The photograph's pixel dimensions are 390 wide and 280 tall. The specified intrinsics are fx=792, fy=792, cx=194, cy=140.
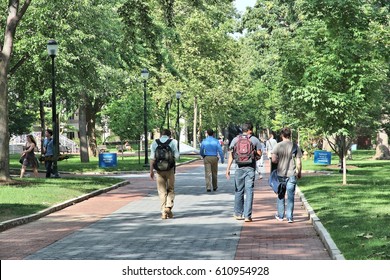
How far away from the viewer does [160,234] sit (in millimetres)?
13602

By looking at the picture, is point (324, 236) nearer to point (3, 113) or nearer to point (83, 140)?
point (3, 113)

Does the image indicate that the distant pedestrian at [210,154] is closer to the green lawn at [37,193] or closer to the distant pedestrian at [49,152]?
the green lawn at [37,193]

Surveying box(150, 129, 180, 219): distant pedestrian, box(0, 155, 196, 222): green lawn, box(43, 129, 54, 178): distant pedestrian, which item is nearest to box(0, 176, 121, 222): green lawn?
box(0, 155, 196, 222): green lawn

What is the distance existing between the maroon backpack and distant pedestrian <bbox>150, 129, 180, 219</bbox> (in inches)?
53.4

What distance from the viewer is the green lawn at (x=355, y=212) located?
11029 millimetres

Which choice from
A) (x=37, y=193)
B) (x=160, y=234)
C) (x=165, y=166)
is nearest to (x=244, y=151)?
(x=165, y=166)

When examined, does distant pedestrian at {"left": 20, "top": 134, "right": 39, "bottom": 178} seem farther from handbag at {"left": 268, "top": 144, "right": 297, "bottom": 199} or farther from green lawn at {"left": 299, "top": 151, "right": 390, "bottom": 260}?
handbag at {"left": 268, "top": 144, "right": 297, "bottom": 199}

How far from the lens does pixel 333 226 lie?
45.2ft

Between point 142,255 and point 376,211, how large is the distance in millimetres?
6981

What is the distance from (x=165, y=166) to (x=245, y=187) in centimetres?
172

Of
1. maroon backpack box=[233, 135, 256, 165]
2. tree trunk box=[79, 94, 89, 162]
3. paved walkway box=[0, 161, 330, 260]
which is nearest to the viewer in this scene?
paved walkway box=[0, 161, 330, 260]

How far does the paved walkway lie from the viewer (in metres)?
11.2

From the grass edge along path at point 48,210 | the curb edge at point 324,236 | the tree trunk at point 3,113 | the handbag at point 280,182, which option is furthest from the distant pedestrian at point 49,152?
the handbag at point 280,182

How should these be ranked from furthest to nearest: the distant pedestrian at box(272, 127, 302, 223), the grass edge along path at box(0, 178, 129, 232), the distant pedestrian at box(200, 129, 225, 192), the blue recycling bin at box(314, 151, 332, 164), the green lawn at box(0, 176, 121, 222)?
the blue recycling bin at box(314, 151, 332, 164) < the distant pedestrian at box(200, 129, 225, 192) < the green lawn at box(0, 176, 121, 222) < the distant pedestrian at box(272, 127, 302, 223) < the grass edge along path at box(0, 178, 129, 232)
